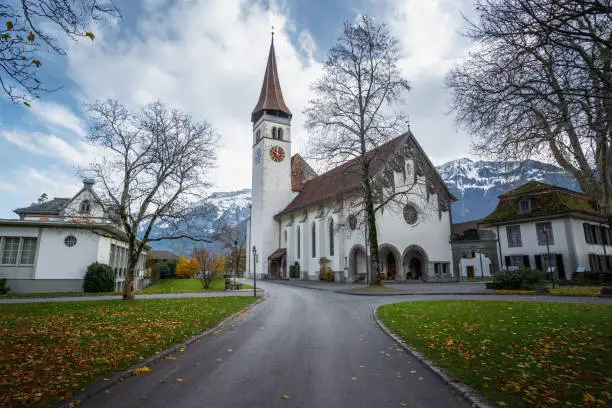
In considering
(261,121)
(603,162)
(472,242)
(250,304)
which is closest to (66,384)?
(250,304)

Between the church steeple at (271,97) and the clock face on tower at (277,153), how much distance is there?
211 inches

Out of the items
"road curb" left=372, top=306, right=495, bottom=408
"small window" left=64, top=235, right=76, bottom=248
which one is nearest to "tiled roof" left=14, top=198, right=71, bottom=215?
"small window" left=64, top=235, right=76, bottom=248

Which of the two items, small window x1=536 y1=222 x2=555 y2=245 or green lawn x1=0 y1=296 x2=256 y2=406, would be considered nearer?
green lawn x1=0 y1=296 x2=256 y2=406

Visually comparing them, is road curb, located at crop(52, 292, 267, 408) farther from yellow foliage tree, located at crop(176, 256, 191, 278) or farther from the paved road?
yellow foliage tree, located at crop(176, 256, 191, 278)

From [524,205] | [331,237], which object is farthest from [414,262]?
[524,205]

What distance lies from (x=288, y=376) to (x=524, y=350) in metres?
4.43

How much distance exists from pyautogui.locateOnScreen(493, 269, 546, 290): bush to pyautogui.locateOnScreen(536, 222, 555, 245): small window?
1094 cm

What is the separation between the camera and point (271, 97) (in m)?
51.4

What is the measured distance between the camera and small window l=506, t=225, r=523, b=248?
31.0 m

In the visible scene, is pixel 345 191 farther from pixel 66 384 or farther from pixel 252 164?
pixel 66 384

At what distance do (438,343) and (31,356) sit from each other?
25.4ft

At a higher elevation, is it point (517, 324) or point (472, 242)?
point (472, 242)

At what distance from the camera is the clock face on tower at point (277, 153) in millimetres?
49500

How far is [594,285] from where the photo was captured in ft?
77.6
